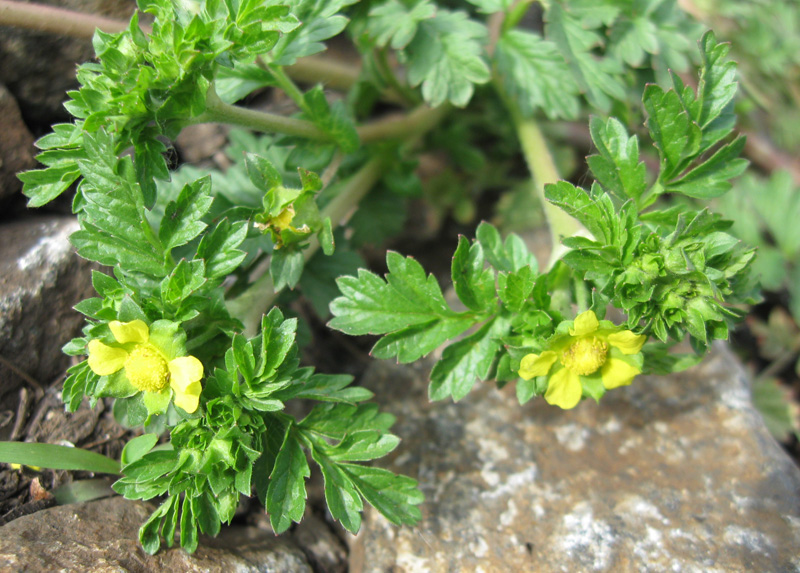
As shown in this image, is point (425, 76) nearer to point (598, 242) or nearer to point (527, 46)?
point (527, 46)

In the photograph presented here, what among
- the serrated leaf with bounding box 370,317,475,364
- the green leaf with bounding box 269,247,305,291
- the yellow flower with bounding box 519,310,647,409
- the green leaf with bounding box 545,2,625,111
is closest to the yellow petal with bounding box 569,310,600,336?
the yellow flower with bounding box 519,310,647,409

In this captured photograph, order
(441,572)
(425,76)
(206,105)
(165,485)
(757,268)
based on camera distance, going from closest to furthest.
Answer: (165,485) → (206,105) → (441,572) → (425,76) → (757,268)

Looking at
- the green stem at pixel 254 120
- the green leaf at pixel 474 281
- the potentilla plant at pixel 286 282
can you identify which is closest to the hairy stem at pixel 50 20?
the potentilla plant at pixel 286 282

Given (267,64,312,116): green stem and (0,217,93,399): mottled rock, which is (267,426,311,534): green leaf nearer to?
(0,217,93,399): mottled rock

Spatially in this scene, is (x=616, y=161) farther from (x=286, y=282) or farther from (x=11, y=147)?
(x=11, y=147)

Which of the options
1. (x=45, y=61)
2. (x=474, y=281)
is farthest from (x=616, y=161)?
(x=45, y=61)

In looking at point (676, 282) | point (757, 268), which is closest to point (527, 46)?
point (676, 282)
